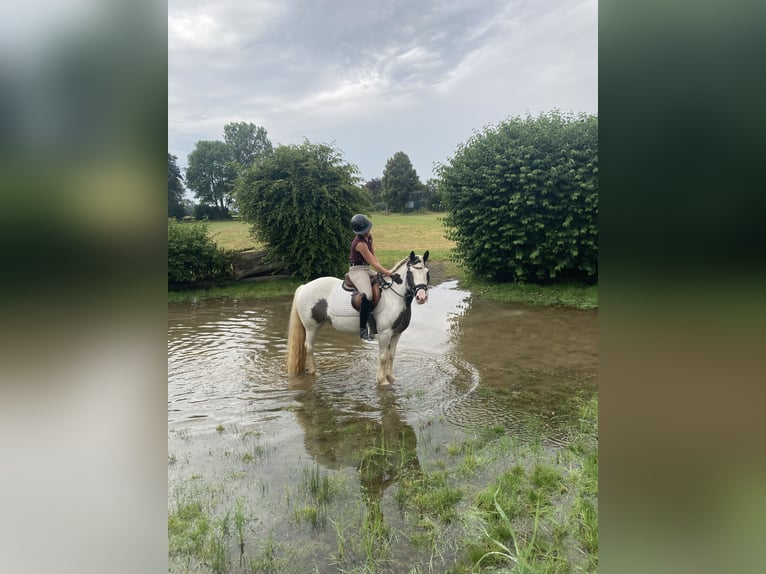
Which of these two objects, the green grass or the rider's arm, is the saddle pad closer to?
the rider's arm

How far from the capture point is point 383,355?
5.62m

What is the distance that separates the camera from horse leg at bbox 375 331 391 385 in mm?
5574

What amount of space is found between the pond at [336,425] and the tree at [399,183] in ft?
111

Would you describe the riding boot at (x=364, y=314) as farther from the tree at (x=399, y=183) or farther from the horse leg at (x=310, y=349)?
the tree at (x=399, y=183)

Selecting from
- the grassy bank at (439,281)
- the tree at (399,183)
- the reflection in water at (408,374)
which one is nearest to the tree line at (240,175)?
the tree at (399,183)

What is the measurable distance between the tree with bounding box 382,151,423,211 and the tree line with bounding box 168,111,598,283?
2761 cm

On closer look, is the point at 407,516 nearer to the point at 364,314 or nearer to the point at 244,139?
the point at 364,314

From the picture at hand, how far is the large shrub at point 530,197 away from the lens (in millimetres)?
A: 10992

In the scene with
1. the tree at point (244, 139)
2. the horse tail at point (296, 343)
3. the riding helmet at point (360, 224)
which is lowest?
the horse tail at point (296, 343)

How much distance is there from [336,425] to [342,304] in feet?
5.56

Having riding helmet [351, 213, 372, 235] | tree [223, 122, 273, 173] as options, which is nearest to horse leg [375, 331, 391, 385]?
riding helmet [351, 213, 372, 235]
